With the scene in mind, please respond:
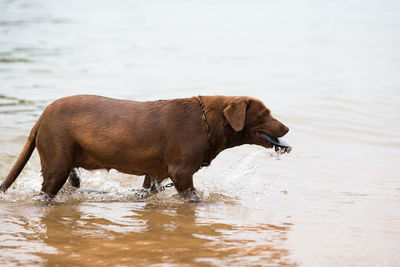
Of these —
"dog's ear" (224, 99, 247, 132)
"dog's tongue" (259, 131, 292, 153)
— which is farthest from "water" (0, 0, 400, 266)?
"dog's ear" (224, 99, 247, 132)

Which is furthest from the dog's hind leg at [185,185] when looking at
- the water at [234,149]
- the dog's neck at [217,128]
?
the dog's neck at [217,128]

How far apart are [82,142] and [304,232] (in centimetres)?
246

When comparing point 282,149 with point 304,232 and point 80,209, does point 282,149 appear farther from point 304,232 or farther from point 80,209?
point 80,209

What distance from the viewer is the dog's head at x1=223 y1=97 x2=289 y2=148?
6.88 m

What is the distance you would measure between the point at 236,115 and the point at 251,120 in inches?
10.2

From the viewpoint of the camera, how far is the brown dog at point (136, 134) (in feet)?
22.2

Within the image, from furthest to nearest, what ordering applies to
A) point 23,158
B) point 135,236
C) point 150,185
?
1. point 150,185
2. point 23,158
3. point 135,236

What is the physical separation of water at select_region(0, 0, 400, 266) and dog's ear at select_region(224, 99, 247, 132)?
2.96 ft

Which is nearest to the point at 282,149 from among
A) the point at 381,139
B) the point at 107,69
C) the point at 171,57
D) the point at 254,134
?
the point at 254,134

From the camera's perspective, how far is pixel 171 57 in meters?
21.8

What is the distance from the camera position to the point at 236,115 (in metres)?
6.87

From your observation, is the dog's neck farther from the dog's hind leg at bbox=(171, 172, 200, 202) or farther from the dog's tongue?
the dog's hind leg at bbox=(171, 172, 200, 202)

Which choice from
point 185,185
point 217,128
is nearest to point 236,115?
point 217,128

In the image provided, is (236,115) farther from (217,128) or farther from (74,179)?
(74,179)
